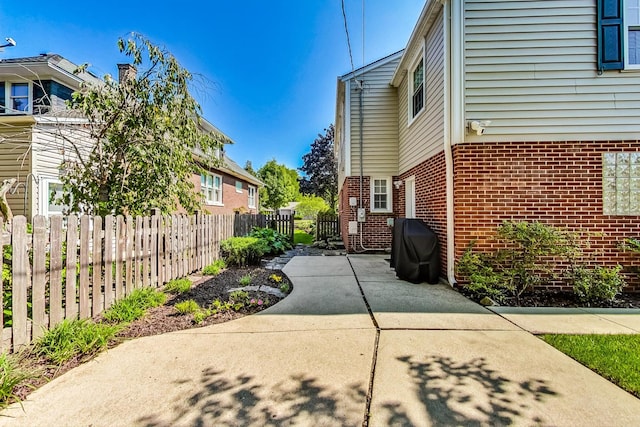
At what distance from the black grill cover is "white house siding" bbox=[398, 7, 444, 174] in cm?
169

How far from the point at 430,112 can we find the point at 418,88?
1477mm

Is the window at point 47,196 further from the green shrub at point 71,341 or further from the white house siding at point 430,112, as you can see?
the white house siding at point 430,112

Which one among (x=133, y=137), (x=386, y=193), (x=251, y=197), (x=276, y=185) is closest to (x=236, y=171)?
(x=251, y=197)

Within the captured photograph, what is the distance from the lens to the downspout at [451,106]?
497 centimetres

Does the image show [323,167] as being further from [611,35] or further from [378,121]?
[611,35]

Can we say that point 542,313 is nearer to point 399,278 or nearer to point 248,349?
point 399,278

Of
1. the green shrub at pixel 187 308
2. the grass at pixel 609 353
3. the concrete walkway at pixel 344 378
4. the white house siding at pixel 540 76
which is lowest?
the concrete walkway at pixel 344 378

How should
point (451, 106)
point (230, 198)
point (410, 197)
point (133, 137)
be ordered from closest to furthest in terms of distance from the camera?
point (133, 137)
point (451, 106)
point (410, 197)
point (230, 198)

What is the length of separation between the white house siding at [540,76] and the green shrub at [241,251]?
18.2 feet

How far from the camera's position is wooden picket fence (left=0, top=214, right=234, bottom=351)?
2.63 metres

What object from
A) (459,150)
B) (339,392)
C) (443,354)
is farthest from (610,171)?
(339,392)

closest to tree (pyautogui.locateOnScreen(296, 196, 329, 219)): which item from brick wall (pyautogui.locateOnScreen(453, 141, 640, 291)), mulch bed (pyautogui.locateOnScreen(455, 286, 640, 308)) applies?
brick wall (pyautogui.locateOnScreen(453, 141, 640, 291))

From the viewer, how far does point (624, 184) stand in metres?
4.78

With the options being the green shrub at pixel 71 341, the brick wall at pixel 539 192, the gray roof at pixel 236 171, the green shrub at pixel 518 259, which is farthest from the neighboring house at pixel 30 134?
the green shrub at pixel 518 259
